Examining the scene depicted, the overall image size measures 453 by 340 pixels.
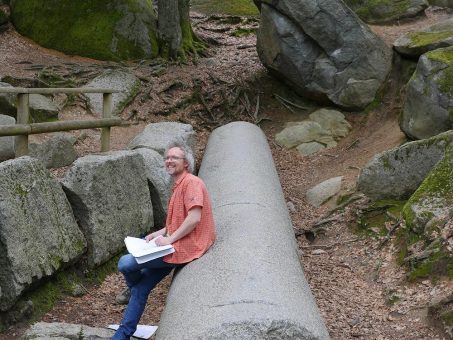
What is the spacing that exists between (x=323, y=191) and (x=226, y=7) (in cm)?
1301

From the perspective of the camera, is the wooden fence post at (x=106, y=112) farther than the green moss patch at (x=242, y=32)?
No

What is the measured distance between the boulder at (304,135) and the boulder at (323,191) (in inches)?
85.5

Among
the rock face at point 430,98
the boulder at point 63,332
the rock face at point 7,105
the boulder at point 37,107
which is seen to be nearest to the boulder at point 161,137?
the boulder at point 37,107

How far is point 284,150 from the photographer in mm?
13195

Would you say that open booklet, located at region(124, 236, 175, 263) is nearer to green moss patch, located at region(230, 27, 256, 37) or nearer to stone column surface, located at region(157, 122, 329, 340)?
stone column surface, located at region(157, 122, 329, 340)

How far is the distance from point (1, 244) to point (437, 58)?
24.5 ft

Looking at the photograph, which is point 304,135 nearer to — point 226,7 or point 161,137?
point 161,137

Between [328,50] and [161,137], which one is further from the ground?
[328,50]

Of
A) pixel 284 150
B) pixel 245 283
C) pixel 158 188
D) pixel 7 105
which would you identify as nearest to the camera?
pixel 245 283

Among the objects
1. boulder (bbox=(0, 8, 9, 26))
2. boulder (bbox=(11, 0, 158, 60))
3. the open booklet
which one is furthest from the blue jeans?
boulder (bbox=(0, 8, 9, 26))

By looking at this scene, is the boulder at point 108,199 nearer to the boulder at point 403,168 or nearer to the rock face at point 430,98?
the boulder at point 403,168

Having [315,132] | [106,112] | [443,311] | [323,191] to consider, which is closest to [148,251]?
[443,311]

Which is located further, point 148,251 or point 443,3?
point 443,3

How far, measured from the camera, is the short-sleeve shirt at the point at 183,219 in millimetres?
5836
